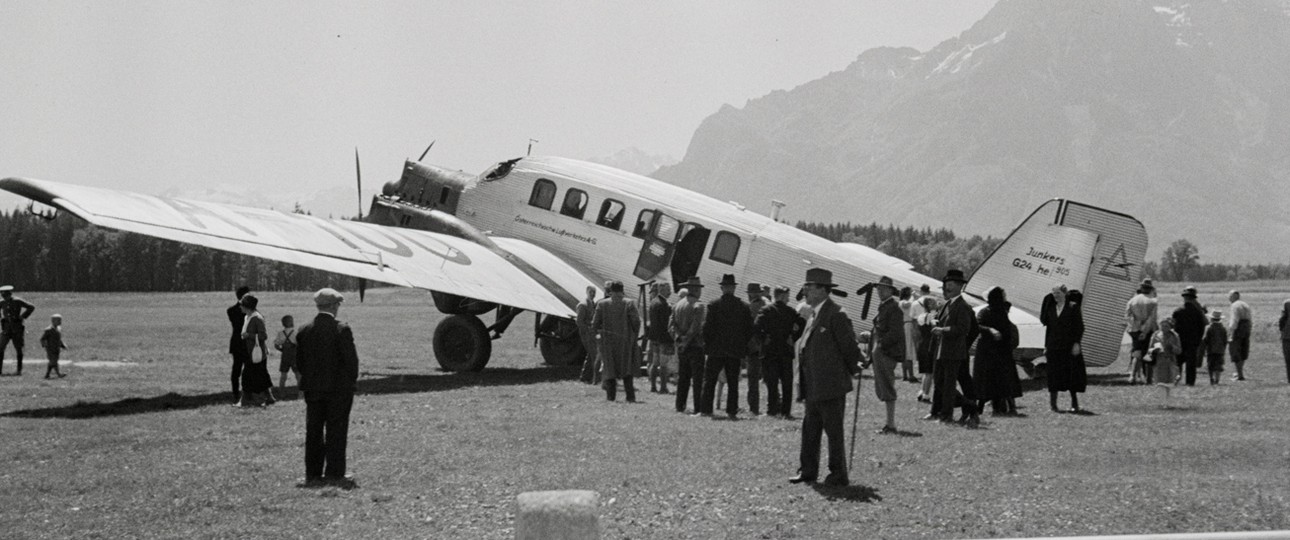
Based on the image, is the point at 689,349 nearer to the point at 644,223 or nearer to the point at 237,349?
the point at 237,349

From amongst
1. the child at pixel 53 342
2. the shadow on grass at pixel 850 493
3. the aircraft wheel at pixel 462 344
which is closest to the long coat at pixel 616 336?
the aircraft wheel at pixel 462 344

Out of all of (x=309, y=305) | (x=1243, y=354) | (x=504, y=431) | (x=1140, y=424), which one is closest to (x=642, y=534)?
(x=504, y=431)

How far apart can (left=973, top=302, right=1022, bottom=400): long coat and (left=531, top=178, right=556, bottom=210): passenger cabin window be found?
11556 millimetres

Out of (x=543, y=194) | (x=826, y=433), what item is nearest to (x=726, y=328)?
(x=826, y=433)

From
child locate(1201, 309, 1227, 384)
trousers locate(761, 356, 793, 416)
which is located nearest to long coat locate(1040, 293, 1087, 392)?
trousers locate(761, 356, 793, 416)

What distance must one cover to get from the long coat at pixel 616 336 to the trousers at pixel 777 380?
276 centimetres

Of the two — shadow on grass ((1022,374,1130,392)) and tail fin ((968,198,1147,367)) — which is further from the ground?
tail fin ((968,198,1147,367))

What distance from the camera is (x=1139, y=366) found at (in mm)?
22688

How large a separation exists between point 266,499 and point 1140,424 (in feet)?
37.3

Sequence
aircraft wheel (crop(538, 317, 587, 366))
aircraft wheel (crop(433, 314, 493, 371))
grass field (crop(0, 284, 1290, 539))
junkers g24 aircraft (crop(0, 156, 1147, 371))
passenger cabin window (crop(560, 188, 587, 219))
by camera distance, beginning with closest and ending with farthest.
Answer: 1. grass field (crop(0, 284, 1290, 539))
2. junkers g24 aircraft (crop(0, 156, 1147, 371))
3. aircraft wheel (crop(433, 314, 493, 371))
4. passenger cabin window (crop(560, 188, 587, 219))
5. aircraft wheel (crop(538, 317, 587, 366))

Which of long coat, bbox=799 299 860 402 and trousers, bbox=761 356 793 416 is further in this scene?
trousers, bbox=761 356 793 416

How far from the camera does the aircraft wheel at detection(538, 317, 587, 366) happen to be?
25.3 metres

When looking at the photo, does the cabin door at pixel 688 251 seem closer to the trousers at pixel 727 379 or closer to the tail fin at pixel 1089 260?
the tail fin at pixel 1089 260

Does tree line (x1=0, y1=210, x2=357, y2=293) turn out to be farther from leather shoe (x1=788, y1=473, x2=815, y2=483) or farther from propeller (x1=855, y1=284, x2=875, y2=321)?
leather shoe (x1=788, y1=473, x2=815, y2=483)
